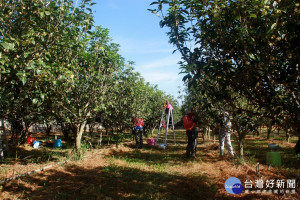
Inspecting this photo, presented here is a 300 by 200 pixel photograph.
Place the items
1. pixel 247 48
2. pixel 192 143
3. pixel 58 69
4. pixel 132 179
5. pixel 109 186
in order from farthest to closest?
1. pixel 192 143
2. pixel 132 179
3. pixel 109 186
4. pixel 58 69
5. pixel 247 48

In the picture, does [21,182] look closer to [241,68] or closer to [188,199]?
[188,199]

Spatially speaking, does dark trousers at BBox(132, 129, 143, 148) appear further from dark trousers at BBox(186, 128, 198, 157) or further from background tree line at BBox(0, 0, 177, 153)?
dark trousers at BBox(186, 128, 198, 157)

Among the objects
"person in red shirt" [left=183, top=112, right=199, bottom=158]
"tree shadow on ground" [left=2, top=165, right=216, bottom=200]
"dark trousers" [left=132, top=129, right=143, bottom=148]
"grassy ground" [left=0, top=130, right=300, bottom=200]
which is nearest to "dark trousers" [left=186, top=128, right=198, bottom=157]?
"person in red shirt" [left=183, top=112, right=199, bottom=158]

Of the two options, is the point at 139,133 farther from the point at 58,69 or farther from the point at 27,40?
the point at 27,40

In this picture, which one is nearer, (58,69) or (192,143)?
(58,69)

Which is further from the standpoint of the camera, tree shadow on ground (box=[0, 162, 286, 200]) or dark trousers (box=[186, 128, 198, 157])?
dark trousers (box=[186, 128, 198, 157])

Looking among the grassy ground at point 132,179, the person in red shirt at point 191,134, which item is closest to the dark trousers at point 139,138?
the person in red shirt at point 191,134

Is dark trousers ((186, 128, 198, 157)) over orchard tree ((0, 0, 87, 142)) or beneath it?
beneath

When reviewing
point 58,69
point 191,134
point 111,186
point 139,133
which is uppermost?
point 58,69

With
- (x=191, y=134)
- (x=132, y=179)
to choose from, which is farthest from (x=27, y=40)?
(x=191, y=134)

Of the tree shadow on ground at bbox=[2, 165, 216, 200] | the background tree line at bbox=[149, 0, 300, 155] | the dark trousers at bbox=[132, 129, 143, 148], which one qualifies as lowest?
the tree shadow on ground at bbox=[2, 165, 216, 200]

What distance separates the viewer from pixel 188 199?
477 centimetres

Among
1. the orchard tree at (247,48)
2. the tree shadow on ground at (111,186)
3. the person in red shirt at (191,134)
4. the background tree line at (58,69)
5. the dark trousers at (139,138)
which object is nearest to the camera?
the orchard tree at (247,48)

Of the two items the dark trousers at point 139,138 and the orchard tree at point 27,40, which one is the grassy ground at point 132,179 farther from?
the dark trousers at point 139,138
